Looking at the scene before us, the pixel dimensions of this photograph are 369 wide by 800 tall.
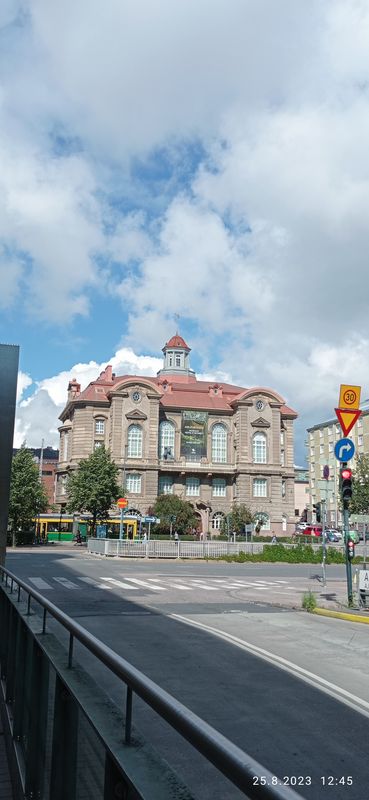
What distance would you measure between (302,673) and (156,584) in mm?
14123

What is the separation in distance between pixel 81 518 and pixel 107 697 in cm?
6066

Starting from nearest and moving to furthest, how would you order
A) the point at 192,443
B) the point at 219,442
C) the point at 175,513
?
1. the point at 175,513
2. the point at 192,443
3. the point at 219,442

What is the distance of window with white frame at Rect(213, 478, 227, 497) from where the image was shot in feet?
249

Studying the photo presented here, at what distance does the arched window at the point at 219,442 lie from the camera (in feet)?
251

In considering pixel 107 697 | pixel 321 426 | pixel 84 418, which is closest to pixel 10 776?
pixel 107 697

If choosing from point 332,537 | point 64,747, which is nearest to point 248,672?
point 64,747

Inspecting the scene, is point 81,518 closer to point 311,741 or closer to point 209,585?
point 209,585

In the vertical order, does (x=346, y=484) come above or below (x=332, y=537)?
above

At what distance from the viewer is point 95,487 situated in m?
54.9

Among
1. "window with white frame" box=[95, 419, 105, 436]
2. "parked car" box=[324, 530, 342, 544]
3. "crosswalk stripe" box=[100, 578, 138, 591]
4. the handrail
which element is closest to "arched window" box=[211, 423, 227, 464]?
"window with white frame" box=[95, 419, 105, 436]

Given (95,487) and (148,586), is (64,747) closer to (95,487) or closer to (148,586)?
(148,586)

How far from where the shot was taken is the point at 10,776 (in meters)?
4.60

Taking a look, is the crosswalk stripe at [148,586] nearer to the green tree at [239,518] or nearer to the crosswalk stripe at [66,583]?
the crosswalk stripe at [66,583]

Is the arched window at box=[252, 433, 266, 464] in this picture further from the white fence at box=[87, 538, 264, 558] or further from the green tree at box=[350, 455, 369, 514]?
the white fence at box=[87, 538, 264, 558]
